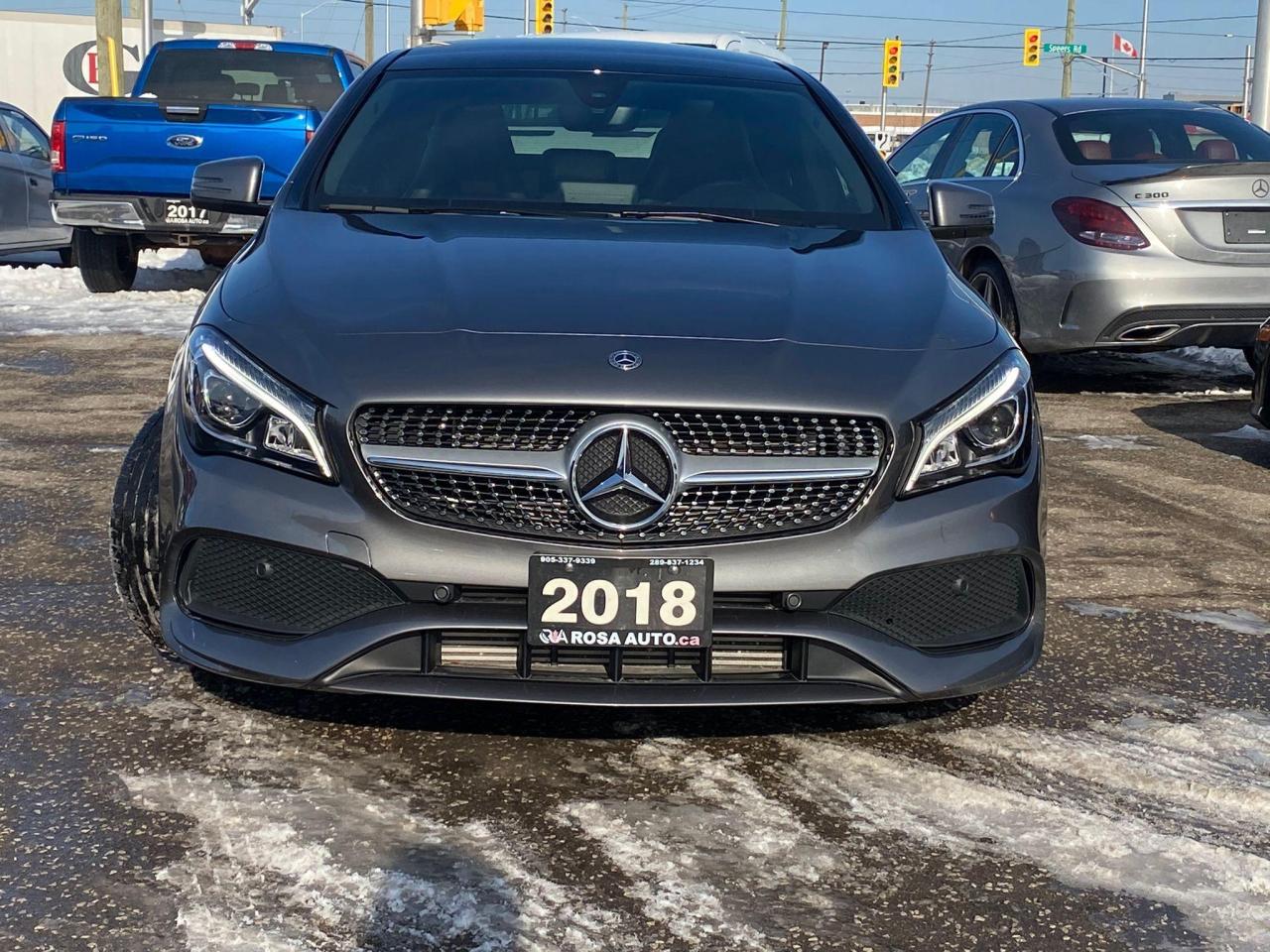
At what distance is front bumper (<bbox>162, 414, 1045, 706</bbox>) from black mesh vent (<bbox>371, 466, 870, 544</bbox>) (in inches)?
1.3

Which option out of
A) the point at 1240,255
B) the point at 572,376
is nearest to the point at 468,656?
the point at 572,376

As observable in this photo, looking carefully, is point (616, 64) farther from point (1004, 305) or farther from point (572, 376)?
point (1004, 305)

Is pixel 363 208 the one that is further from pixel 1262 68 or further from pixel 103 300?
pixel 1262 68

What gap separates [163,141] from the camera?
11547 millimetres

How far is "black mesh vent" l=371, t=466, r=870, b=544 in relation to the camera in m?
3.11

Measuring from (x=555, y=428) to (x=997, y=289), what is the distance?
618 cm

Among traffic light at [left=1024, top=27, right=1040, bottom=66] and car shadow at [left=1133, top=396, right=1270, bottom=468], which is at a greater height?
traffic light at [left=1024, top=27, right=1040, bottom=66]

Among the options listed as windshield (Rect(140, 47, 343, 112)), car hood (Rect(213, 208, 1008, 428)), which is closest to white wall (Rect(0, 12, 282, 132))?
windshield (Rect(140, 47, 343, 112))

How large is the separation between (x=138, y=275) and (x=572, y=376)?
40.2 ft

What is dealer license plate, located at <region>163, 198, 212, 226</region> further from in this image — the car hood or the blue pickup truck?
the car hood

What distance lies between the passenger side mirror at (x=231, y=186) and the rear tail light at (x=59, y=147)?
24.1 ft

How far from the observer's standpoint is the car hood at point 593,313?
317 cm

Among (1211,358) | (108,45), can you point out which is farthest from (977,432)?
(108,45)

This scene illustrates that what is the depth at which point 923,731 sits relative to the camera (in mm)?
3666
